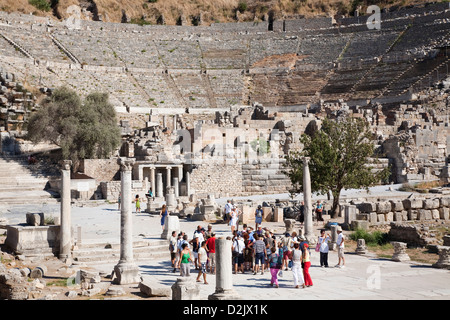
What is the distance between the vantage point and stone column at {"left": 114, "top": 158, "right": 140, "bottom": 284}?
14.1m

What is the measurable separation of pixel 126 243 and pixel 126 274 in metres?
0.91

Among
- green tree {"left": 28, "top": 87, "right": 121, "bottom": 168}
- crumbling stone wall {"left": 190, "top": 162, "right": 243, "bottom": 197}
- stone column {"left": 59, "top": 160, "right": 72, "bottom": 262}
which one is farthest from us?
green tree {"left": 28, "top": 87, "right": 121, "bottom": 168}

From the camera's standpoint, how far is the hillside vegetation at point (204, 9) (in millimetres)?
93438

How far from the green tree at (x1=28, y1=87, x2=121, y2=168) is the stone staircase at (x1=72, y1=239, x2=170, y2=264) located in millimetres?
21641

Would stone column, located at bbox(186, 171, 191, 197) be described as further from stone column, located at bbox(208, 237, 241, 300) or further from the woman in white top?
stone column, located at bbox(208, 237, 241, 300)

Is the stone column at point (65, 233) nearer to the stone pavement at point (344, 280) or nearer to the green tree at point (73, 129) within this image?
the stone pavement at point (344, 280)

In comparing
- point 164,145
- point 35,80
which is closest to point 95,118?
point 164,145

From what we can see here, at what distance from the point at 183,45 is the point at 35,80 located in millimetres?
26377

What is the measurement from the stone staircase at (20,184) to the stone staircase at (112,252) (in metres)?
15.2

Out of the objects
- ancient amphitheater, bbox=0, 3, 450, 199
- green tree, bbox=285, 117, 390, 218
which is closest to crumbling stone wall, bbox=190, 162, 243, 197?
ancient amphitheater, bbox=0, 3, 450, 199

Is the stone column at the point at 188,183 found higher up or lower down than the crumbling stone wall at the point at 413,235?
higher up

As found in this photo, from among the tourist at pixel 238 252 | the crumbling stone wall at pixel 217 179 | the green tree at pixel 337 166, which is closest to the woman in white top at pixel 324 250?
the tourist at pixel 238 252

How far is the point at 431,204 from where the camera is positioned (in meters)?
25.4
